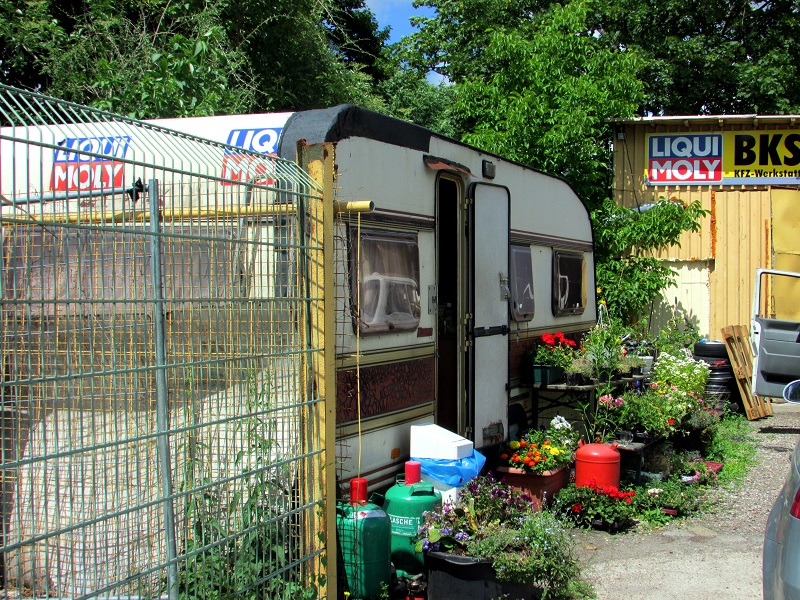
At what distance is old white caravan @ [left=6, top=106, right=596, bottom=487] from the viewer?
4.93 metres

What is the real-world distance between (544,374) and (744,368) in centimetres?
547

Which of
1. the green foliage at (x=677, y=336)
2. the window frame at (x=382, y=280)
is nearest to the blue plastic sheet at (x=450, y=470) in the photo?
the window frame at (x=382, y=280)

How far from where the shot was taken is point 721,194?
44.0ft

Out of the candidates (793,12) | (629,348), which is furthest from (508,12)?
(629,348)

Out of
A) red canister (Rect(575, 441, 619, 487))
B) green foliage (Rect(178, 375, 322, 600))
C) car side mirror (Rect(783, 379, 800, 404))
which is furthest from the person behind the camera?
red canister (Rect(575, 441, 619, 487))

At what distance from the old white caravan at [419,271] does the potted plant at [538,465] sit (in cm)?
27

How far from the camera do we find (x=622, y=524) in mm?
6461

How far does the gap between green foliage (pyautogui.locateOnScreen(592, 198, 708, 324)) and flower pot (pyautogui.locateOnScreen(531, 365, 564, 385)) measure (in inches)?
220

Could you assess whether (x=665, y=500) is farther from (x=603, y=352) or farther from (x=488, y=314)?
(x=488, y=314)

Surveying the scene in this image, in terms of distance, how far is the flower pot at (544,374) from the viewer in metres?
7.60

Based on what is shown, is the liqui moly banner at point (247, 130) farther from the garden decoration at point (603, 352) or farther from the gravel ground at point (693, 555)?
the garden decoration at point (603, 352)

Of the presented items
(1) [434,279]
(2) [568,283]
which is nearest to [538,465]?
(1) [434,279]

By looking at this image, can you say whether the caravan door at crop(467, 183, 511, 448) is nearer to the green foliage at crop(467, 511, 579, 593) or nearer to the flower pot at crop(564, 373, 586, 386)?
the flower pot at crop(564, 373, 586, 386)

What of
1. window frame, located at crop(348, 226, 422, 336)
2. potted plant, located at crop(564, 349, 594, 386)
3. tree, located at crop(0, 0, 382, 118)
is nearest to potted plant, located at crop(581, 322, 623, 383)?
potted plant, located at crop(564, 349, 594, 386)
